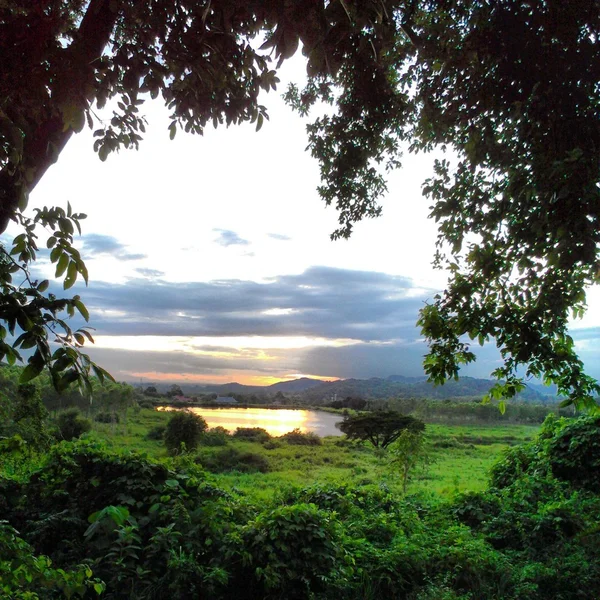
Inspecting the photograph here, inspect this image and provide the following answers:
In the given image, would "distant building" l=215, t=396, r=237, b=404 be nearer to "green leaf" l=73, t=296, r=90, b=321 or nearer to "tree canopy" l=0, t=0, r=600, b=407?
"tree canopy" l=0, t=0, r=600, b=407

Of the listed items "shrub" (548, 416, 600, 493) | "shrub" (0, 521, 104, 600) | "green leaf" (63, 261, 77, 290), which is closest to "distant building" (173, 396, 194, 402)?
"shrub" (548, 416, 600, 493)

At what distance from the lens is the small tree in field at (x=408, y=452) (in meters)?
7.21

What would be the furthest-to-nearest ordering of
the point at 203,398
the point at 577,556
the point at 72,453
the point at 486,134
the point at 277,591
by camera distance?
the point at 203,398, the point at 72,453, the point at 577,556, the point at 486,134, the point at 277,591

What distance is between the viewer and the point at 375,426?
15.1 meters

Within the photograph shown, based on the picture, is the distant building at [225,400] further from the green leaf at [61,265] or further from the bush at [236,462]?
the green leaf at [61,265]

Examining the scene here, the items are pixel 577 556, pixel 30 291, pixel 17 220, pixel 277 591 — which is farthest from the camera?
pixel 577 556

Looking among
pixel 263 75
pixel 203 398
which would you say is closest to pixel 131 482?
pixel 263 75

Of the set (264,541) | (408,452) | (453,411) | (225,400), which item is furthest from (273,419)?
(264,541)

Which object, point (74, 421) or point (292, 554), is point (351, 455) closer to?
point (74, 421)

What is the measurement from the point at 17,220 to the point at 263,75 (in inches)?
45.0

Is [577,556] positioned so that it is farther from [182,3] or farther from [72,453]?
[182,3]

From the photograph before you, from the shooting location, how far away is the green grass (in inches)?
383

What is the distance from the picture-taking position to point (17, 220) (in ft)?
4.28

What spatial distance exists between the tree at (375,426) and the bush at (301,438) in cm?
99
